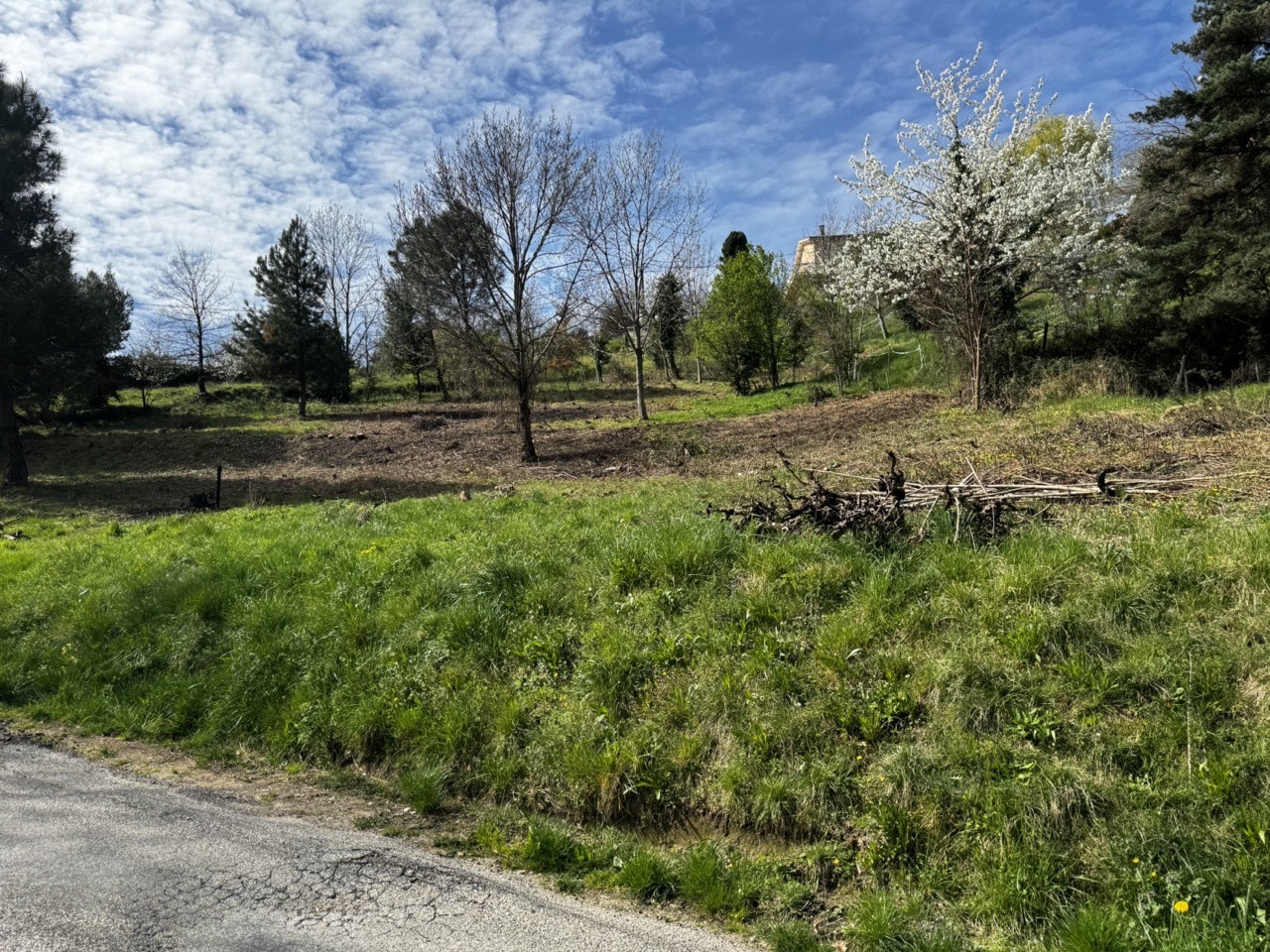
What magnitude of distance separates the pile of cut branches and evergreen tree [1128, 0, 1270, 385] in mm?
11541

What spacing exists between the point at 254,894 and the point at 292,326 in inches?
1330

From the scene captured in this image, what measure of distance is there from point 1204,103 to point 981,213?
497 cm

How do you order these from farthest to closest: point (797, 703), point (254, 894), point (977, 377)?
point (977, 377)
point (797, 703)
point (254, 894)

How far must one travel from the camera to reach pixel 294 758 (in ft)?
17.5

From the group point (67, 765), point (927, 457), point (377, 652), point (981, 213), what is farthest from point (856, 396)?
point (67, 765)

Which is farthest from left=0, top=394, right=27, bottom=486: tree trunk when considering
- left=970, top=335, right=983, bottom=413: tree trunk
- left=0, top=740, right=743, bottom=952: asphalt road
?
left=970, top=335, right=983, bottom=413: tree trunk

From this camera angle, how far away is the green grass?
3.24 m

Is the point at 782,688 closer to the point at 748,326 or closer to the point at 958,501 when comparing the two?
the point at 958,501

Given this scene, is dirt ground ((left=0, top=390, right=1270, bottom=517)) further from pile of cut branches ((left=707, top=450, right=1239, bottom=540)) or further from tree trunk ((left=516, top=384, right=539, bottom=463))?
pile of cut branches ((left=707, top=450, right=1239, bottom=540))

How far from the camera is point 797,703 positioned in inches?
176

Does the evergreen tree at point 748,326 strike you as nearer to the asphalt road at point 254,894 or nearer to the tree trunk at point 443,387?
the tree trunk at point 443,387

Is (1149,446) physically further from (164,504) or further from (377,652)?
(164,504)

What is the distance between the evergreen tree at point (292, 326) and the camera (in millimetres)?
33219

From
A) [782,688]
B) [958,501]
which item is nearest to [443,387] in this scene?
[958,501]
